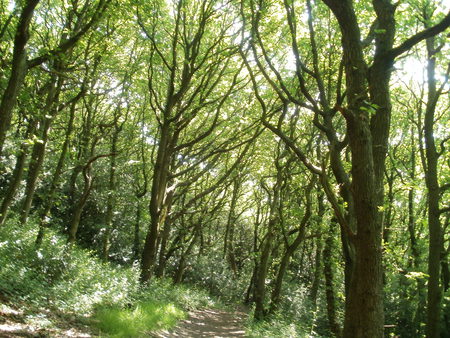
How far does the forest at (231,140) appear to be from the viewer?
5223mm

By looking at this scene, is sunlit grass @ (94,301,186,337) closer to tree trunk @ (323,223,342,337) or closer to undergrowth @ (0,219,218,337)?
undergrowth @ (0,219,218,337)

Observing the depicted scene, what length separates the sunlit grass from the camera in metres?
7.19

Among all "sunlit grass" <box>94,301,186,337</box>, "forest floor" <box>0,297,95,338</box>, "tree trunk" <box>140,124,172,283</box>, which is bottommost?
"sunlit grass" <box>94,301,186,337</box>

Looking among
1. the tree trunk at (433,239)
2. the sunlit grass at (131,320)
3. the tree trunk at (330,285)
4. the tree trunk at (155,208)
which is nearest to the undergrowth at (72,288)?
the sunlit grass at (131,320)

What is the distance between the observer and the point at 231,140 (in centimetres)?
1394

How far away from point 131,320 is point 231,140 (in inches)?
301

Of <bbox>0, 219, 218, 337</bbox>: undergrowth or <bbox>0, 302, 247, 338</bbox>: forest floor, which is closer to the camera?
<bbox>0, 302, 247, 338</bbox>: forest floor

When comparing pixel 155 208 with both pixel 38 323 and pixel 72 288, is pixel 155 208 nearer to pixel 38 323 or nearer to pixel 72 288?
pixel 72 288

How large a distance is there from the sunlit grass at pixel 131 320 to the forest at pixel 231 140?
0.05 metres

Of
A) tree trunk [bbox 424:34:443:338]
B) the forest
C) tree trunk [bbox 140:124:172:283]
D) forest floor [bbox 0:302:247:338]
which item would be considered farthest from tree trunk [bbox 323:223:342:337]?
forest floor [bbox 0:302:247:338]

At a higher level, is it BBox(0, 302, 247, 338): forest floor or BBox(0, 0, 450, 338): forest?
BBox(0, 0, 450, 338): forest

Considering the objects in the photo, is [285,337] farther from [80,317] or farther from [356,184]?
[356,184]

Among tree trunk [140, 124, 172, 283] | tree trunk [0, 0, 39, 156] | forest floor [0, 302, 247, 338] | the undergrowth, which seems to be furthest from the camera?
tree trunk [140, 124, 172, 283]

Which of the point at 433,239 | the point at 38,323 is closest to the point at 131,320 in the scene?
the point at 38,323
